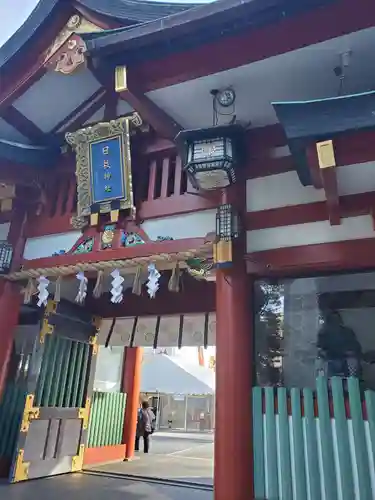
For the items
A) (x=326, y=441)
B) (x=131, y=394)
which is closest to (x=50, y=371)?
(x=131, y=394)

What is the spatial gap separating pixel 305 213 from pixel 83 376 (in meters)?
5.13

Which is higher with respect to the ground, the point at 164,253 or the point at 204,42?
the point at 204,42

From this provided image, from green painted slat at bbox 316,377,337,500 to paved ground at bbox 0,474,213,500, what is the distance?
2.68m

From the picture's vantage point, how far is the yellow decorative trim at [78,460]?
7059 mm

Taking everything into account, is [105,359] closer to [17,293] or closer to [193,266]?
[17,293]

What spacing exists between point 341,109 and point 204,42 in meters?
1.46

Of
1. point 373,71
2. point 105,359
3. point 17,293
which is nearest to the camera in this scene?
point 373,71

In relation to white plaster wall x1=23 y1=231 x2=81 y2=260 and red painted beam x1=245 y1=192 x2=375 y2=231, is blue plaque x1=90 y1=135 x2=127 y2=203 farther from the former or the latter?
red painted beam x1=245 y1=192 x2=375 y2=231

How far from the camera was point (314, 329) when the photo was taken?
4145mm

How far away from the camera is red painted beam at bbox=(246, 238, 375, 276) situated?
3865mm

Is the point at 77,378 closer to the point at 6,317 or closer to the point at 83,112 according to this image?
the point at 6,317

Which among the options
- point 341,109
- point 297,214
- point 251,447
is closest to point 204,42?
point 341,109

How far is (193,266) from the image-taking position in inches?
184

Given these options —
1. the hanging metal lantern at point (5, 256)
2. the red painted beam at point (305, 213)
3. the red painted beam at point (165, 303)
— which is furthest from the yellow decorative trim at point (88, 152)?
the red painted beam at point (165, 303)
